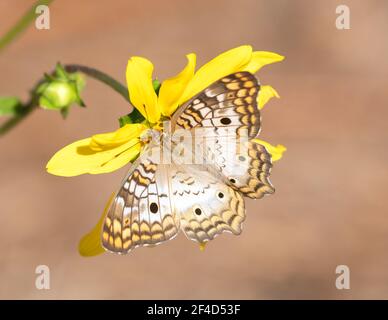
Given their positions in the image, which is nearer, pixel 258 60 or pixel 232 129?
pixel 232 129

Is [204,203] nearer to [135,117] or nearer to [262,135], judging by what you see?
[135,117]

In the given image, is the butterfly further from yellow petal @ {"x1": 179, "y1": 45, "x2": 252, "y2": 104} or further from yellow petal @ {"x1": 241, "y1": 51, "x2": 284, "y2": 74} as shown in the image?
yellow petal @ {"x1": 241, "y1": 51, "x2": 284, "y2": 74}

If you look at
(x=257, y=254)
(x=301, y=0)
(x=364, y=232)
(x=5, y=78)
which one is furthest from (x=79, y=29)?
(x=364, y=232)

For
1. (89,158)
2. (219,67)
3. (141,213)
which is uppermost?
(219,67)

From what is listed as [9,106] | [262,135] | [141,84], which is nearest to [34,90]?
[9,106]

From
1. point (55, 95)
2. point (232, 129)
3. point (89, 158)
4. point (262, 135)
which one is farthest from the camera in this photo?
point (262, 135)

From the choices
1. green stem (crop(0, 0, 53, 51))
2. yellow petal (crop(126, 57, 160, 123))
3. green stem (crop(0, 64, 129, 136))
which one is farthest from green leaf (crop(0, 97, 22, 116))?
yellow petal (crop(126, 57, 160, 123))

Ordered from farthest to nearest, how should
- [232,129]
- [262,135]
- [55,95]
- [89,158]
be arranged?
1. [262,135]
2. [89,158]
3. [232,129]
4. [55,95]

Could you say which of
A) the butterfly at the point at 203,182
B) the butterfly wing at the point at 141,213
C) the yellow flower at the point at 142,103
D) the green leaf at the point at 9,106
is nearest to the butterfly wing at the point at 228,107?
the butterfly at the point at 203,182
